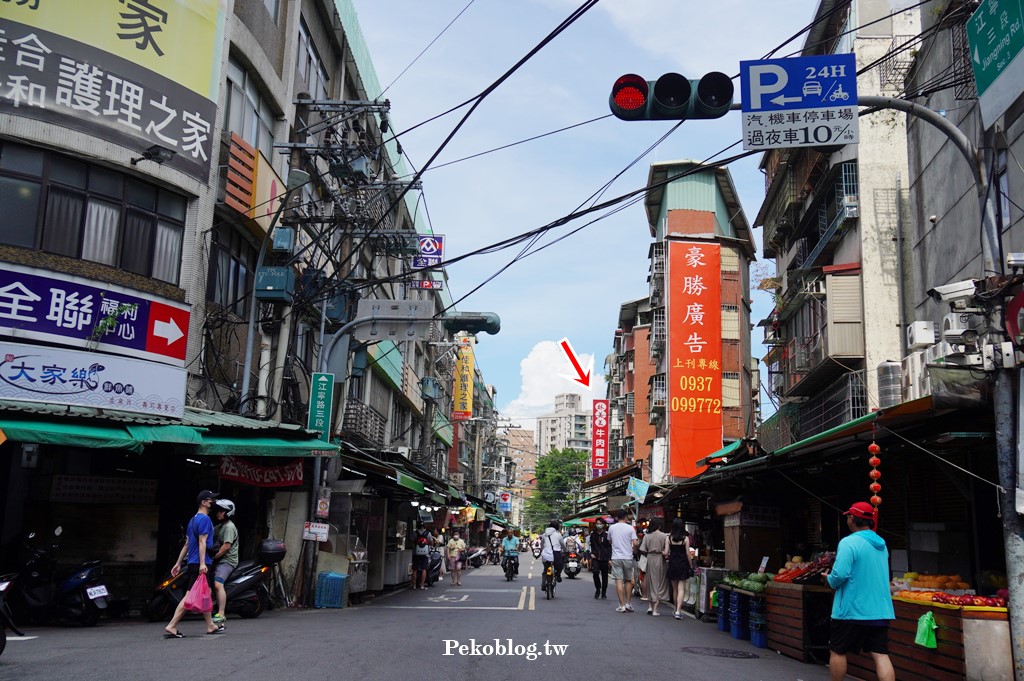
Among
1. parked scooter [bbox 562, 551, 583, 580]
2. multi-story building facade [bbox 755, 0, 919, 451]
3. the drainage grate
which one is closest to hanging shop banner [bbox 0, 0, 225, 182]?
the drainage grate

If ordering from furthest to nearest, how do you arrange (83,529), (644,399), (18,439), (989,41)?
(644,399) → (83,529) → (18,439) → (989,41)

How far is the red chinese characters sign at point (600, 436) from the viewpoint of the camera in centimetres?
6119

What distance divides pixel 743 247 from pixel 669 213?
4763mm

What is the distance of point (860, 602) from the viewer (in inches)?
291

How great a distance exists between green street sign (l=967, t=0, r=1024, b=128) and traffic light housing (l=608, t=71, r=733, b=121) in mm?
2748

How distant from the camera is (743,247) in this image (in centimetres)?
4888

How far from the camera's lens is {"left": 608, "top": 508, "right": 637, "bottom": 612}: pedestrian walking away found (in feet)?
56.2

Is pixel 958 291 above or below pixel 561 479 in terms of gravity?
below

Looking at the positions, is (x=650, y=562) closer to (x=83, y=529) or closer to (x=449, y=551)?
(x=83, y=529)

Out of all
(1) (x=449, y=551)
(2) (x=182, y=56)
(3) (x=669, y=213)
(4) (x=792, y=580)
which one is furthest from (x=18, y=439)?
(3) (x=669, y=213)

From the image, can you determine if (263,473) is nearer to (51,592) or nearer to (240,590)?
(240,590)

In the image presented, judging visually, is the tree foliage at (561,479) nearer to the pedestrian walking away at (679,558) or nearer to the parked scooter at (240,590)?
the pedestrian walking away at (679,558)

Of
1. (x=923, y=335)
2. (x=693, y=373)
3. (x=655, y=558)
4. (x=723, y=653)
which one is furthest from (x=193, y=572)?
(x=693, y=373)

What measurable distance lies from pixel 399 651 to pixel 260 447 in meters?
5.01
